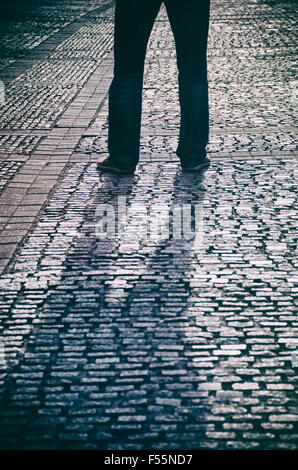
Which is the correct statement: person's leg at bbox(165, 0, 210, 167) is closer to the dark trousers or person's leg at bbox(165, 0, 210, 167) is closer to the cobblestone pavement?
the dark trousers

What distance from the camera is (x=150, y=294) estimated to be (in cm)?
276

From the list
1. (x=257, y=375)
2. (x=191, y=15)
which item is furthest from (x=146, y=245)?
(x=191, y=15)

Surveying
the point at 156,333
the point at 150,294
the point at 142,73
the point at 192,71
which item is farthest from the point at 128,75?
the point at 156,333

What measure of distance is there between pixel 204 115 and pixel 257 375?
2470 mm

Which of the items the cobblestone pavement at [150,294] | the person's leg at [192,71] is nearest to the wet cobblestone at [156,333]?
the cobblestone pavement at [150,294]

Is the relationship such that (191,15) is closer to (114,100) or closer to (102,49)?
(114,100)

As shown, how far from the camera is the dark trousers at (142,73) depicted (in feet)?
12.4

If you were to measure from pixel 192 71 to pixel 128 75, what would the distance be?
47cm

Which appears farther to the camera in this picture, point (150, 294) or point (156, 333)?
point (150, 294)

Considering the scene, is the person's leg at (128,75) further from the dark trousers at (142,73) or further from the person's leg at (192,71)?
the person's leg at (192,71)

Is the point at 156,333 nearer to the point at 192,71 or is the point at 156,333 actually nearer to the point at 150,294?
the point at 150,294

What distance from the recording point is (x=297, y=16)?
10.7m

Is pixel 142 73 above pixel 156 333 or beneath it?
above

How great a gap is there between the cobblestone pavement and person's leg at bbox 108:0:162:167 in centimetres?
24
